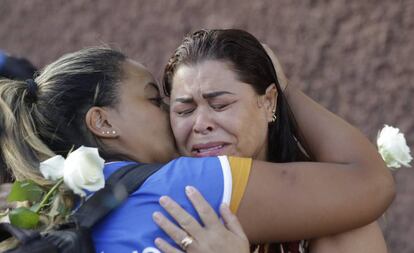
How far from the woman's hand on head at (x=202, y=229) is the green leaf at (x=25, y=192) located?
1.14 ft

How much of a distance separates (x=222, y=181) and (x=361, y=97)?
1.95 m

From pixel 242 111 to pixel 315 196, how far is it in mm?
436

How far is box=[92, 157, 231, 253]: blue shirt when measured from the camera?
246 cm

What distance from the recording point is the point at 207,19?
4609mm

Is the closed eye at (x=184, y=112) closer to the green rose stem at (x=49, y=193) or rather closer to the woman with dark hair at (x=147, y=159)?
the woman with dark hair at (x=147, y=159)

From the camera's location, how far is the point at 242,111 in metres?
2.92

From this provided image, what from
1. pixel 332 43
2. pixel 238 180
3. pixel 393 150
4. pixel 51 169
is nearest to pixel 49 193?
pixel 51 169

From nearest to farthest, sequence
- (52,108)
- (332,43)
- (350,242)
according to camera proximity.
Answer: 1. (350,242)
2. (52,108)
3. (332,43)

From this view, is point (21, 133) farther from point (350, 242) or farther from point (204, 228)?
point (350, 242)

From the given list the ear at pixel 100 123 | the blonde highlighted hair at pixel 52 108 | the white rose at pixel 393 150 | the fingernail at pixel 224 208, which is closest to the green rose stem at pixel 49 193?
the blonde highlighted hair at pixel 52 108

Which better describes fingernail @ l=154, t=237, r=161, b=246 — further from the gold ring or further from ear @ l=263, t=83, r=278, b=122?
ear @ l=263, t=83, r=278, b=122

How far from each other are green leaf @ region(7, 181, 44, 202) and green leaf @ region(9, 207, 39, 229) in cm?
7

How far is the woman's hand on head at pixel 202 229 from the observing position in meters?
2.48

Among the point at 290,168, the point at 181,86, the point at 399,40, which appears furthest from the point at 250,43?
the point at 399,40
